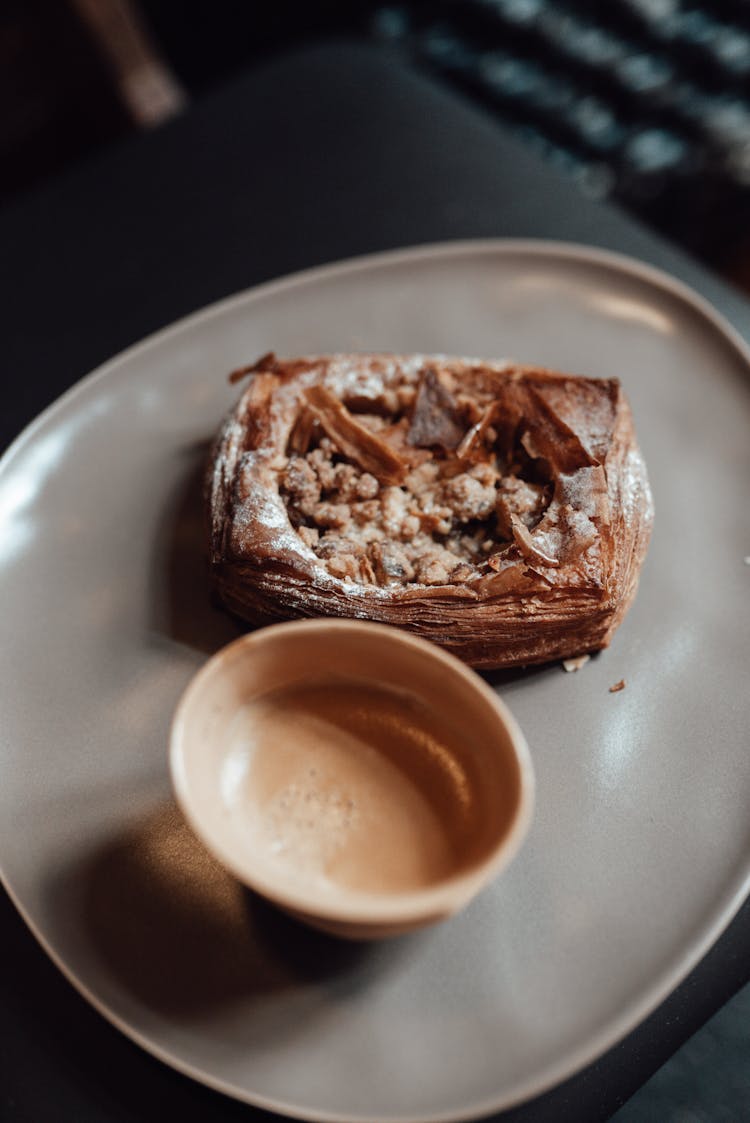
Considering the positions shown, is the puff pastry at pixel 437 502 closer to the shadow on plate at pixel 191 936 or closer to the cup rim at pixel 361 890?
the cup rim at pixel 361 890

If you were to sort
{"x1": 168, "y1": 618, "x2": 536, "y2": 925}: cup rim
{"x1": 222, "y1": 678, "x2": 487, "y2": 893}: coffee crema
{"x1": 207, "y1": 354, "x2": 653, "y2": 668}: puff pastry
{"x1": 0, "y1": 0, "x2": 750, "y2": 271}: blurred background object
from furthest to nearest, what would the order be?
1. {"x1": 0, "y1": 0, "x2": 750, "y2": 271}: blurred background object
2. {"x1": 207, "y1": 354, "x2": 653, "y2": 668}: puff pastry
3. {"x1": 222, "y1": 678, "x2": 487, "y2": 893}: coffee crema
4. {"x1": 168, "y1": 618, "x2": 536, "y2": 925}: cup rim

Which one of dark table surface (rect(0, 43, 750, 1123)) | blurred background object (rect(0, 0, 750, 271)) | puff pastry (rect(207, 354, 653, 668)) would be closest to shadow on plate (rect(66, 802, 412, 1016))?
puff pastry (rect(207, 354, 653, 668))

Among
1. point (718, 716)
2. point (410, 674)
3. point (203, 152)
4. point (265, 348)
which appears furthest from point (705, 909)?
point (203, 152)

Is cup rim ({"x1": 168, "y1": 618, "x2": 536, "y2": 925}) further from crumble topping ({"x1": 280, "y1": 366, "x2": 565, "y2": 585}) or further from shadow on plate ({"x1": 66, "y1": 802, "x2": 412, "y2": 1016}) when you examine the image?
crumble topping ({"x1": 280, "y1": 366, "x2": 565, "y2": 585})

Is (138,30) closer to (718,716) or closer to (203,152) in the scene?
(203,152)

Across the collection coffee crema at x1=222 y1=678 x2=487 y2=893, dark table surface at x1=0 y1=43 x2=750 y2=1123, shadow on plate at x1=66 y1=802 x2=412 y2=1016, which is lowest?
shadow on plate at x1=66 y1=802 x2=412 y2=1016

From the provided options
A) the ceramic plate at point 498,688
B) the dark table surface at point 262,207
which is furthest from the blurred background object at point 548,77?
the ceramic plate at point 498,688

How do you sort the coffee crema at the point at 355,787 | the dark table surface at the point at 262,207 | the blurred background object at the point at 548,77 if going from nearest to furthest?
the coffee crema at the point at 355,787
the dark table surface at the point at 262,207
the blurred background object at the point at 548,77
